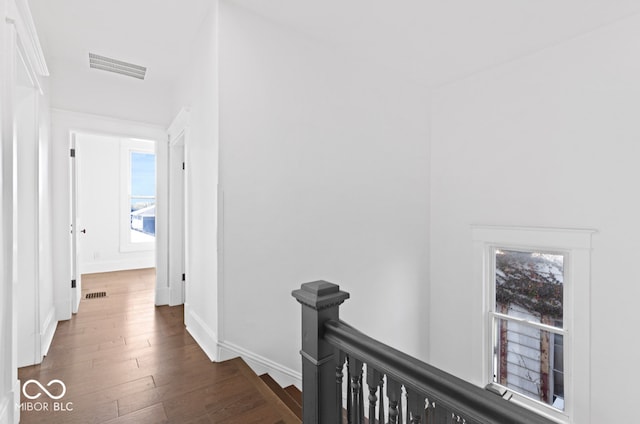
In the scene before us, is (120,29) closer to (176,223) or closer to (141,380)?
(176,223)

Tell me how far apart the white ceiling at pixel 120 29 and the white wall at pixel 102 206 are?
263cm

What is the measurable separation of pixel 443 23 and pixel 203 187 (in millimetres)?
2520

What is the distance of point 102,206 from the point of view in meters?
5.70

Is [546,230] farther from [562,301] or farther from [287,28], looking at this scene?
[287,28]

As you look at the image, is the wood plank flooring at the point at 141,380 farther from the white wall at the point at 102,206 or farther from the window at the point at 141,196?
the window at the point at 141,196

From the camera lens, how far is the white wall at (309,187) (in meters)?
2.44

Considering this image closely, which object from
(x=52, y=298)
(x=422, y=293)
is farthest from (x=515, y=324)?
(x=52, y=298)

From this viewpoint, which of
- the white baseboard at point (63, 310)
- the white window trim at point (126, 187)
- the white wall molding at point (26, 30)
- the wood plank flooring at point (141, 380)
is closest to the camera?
the white wall molding at point (26, 30)

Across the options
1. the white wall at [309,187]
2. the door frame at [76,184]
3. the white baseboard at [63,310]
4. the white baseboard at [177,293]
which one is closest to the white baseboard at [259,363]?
the white wall at [309,187]

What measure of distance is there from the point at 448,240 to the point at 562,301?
126 centimetres

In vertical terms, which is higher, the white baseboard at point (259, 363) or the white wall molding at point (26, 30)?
the white wall molding at point (26, 30)

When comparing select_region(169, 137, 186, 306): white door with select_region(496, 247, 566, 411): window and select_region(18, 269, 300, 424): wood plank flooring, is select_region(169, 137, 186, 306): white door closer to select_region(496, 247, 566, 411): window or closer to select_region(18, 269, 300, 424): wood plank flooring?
select_region(18, 269, 300, 424): wood plank flooring

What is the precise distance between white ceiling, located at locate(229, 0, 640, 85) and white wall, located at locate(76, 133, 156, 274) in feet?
14.5

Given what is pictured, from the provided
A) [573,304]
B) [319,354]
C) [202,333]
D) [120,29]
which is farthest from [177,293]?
[573,304]
